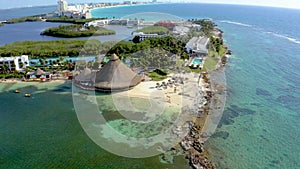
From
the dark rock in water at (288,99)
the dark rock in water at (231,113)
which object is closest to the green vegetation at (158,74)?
the dark rock in water at (231,113)

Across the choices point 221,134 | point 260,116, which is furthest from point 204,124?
point 260,116

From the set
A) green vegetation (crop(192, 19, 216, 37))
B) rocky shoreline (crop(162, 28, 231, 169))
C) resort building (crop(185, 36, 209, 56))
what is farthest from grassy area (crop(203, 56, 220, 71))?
green vegetation (crop(192, 19, 216, 37))

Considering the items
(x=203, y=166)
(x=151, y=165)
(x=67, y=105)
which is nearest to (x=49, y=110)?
(x=67, y=105)

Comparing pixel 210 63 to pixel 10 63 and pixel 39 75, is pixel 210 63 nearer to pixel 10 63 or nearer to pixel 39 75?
pixel 39 75

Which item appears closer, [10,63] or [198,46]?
[10,63]

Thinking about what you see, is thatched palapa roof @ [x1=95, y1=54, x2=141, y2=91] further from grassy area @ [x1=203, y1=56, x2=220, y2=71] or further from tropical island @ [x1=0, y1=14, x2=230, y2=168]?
grassy area @ [x1=203, y1=56, x2=220, y2=71]

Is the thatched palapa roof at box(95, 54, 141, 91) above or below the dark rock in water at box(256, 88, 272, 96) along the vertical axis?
above
